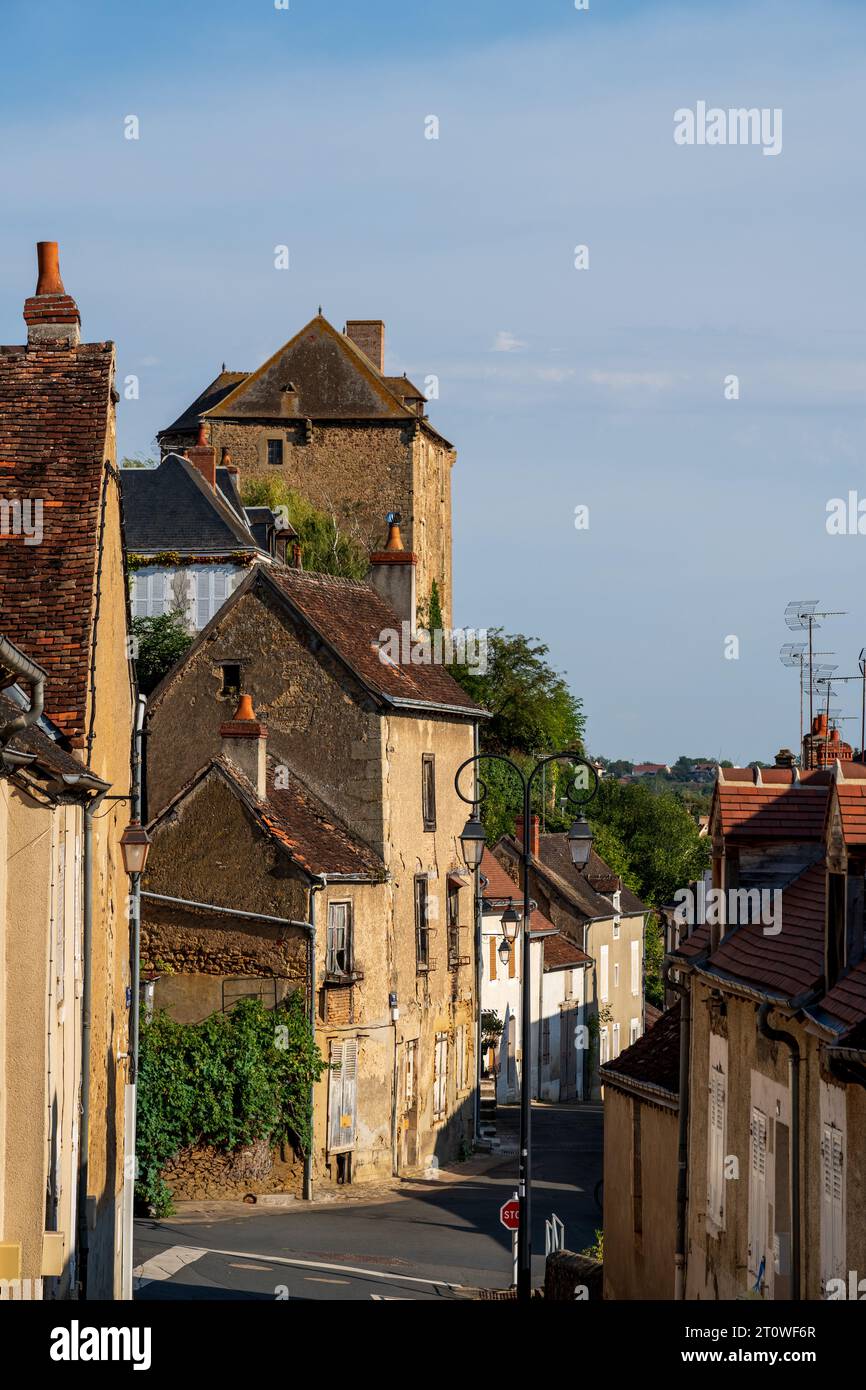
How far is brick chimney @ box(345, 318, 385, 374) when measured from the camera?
86875 millimetres

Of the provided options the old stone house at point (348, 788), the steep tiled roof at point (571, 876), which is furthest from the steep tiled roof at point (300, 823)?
the steep tiled roof at point (571, 876)

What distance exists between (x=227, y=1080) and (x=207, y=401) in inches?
2231

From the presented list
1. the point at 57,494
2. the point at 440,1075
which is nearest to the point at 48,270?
the point at 57,494

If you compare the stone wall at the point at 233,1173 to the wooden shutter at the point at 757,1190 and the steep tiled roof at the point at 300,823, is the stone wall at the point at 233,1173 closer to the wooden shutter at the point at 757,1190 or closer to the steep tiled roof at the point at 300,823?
the steep tiled roof at the point at 300,823

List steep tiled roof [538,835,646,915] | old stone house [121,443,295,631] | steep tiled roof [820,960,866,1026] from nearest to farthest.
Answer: steep tiled roof [820,960,866,1026]
old stone house [121,443,295,631]
steep tiled roof [538,835,646,915]

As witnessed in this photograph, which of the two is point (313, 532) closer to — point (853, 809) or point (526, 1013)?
point (526, 1013)

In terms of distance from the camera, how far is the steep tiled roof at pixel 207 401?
83444mm

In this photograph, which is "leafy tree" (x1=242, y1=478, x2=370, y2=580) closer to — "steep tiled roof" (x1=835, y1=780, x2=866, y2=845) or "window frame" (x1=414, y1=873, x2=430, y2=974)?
"window frame" (x1=414, y1=873, x2=430, y2=974)

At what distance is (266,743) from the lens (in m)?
35.6

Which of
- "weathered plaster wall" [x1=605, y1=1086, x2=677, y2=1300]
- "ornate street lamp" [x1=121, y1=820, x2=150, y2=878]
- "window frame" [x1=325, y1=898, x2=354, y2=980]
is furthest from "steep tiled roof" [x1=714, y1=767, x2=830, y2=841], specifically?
"window frame" [x1=325, y1=898, x2=354, y2=980]

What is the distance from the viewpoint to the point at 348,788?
118ft

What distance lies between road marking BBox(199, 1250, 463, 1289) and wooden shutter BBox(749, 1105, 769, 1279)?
33.5 feet
